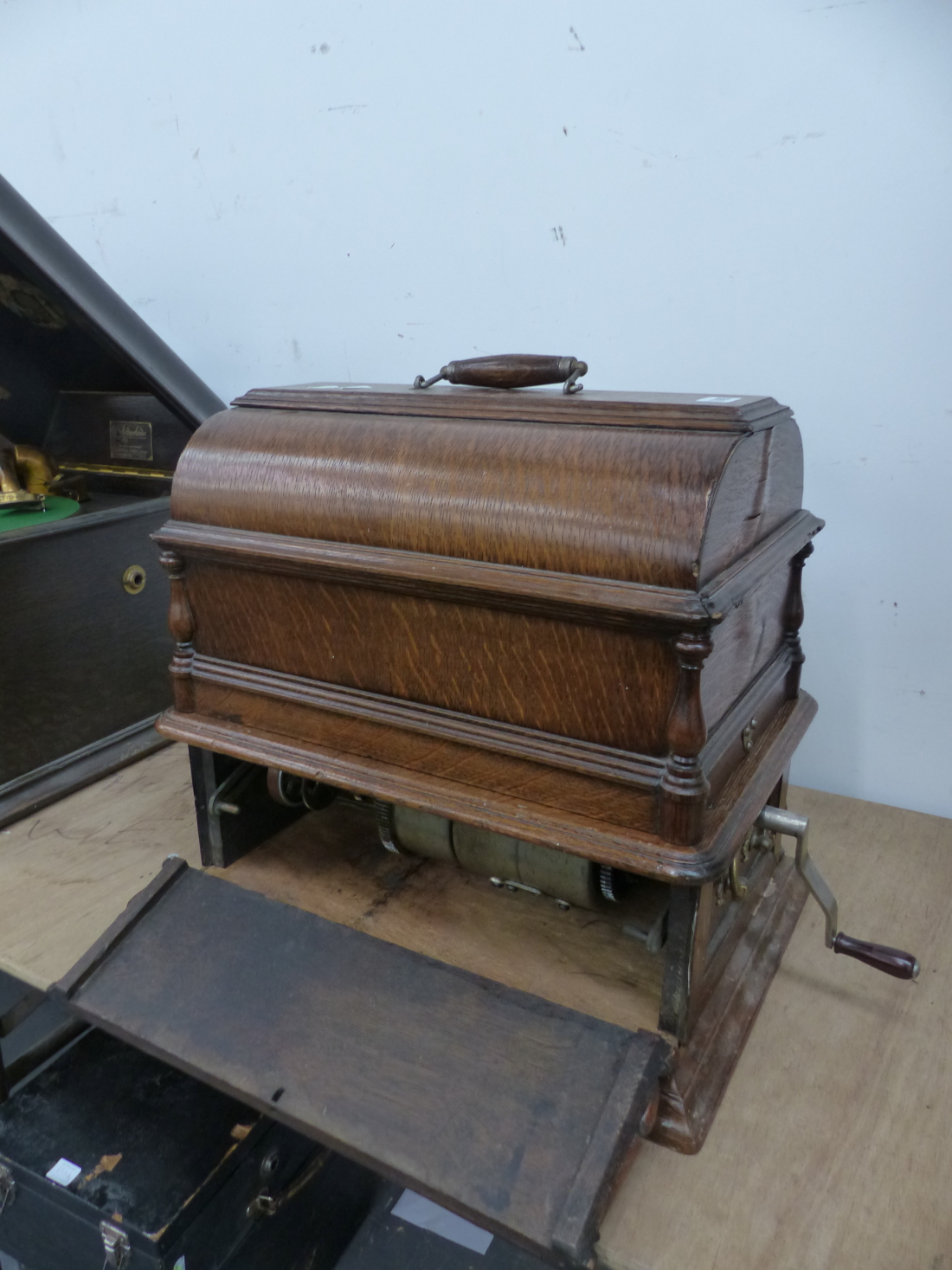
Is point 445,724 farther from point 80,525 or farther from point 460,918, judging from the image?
point 80,525

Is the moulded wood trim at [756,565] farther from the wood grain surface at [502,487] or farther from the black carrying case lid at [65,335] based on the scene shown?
the black carrying case lid at [65,335]

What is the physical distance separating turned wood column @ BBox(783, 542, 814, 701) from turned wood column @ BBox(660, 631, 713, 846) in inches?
14.8

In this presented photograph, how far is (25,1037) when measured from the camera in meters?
1.88

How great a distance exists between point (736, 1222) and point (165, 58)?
6.61 ft

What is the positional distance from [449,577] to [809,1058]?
2.12ft

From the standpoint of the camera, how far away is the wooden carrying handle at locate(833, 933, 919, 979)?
1033 mm

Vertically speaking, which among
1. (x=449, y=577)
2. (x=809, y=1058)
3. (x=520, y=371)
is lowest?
(x=809, y=1058)

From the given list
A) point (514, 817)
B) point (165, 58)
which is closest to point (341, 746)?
point (514, 817)

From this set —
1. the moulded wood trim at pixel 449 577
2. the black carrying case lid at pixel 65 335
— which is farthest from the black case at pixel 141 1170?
the black carrying case lid at pixel 65 335

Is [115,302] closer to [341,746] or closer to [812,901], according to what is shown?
[341,746]

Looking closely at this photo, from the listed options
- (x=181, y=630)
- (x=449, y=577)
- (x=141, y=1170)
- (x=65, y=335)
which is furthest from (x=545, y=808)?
(x=65, y=335)

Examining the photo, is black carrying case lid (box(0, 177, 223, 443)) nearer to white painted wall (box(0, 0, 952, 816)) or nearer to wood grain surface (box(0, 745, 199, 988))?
white painted wall (box(0, 0, 952, 816))

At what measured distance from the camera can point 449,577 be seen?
0.92 m

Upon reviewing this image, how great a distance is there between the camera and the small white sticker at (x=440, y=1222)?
1493 millimetres
